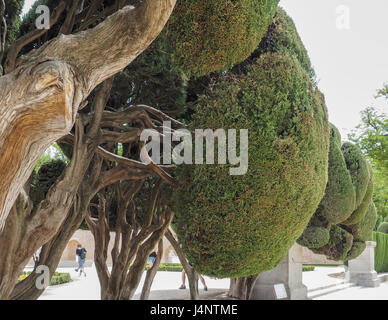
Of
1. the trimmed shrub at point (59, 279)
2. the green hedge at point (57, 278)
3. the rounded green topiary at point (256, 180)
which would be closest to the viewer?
the rounded green topiary at point (256, 180)

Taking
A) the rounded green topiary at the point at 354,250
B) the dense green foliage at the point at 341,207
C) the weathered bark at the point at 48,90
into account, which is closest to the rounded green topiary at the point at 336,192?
the dense green foliage at the point at 341,207

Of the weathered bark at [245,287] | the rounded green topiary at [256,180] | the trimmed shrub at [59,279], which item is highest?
the rounded green topiary at [256,180]

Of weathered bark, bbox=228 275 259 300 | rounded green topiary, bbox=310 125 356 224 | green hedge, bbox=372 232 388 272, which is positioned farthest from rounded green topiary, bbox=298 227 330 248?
green hedge, bbox=372 232 388 272

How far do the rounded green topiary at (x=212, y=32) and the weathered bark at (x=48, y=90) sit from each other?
4.52ft

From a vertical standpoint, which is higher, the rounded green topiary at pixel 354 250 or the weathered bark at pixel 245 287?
the rounded green topiary at pixel 354 250

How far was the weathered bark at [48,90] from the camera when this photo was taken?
2.74 m

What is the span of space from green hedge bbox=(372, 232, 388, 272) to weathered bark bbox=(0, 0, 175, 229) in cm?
2278

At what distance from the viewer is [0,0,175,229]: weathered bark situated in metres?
2.74

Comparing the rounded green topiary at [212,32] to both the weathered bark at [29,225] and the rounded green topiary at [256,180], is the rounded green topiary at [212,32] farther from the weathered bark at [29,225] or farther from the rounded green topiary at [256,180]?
the weathered bark at [29,225]

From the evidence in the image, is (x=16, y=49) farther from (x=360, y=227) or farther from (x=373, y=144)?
(x=373, y=144)

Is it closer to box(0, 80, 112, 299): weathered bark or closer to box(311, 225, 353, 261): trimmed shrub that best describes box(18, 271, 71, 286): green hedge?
box(311, 225, 353, 261): trimmed shrub

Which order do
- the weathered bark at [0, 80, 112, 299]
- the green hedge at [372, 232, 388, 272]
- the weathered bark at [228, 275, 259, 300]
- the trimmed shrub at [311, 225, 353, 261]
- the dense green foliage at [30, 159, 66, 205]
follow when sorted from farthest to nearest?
the green hedge at [372, 232, 388, 272], the trimmed shrub at [311, 225, 353, 261], the weathered bark at [228, 275, 259, 300], the dense green foliage at [30, 159, 66, 205], the weathered bark at [0, 80, 112, 299]
